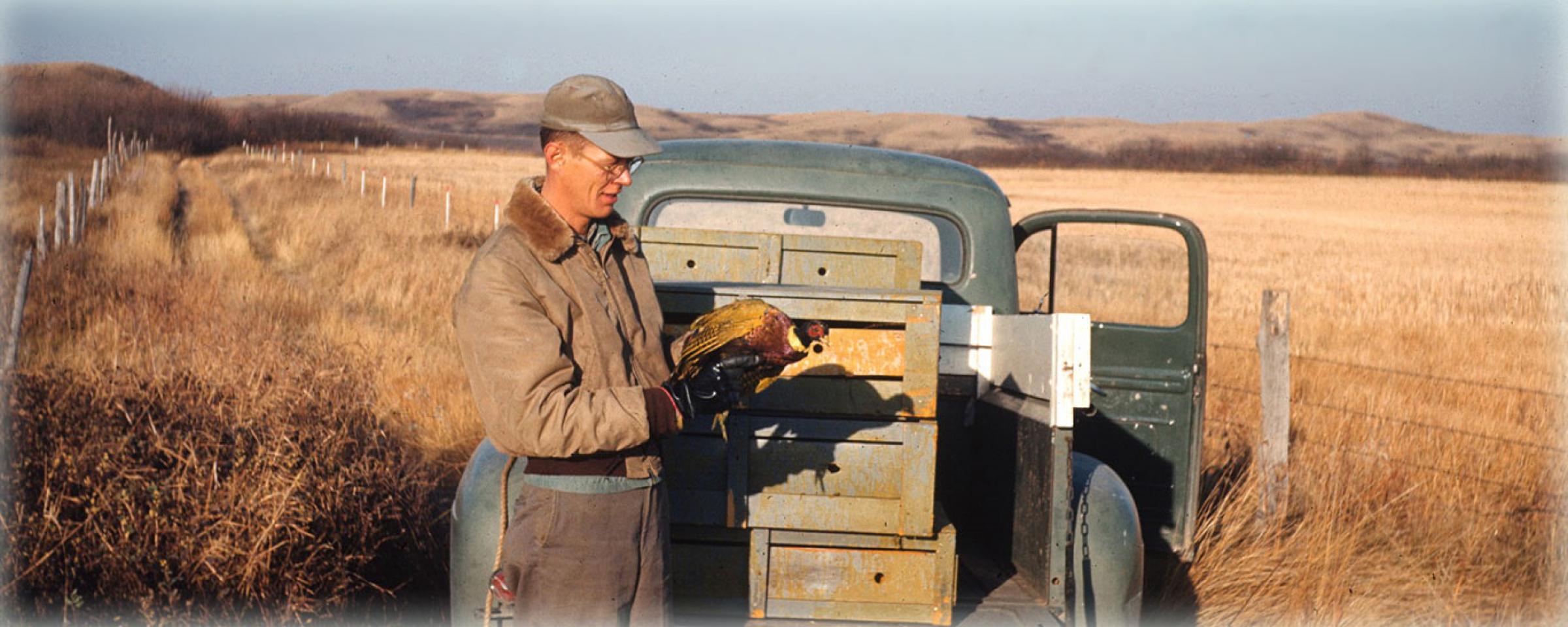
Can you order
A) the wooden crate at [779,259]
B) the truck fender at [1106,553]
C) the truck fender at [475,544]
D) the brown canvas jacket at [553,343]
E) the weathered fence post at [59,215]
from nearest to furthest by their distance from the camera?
the brown canvas jacket at [553,343] < the truck fender at [475,544] < the truck fender at [1106,553] < the wooden crate at [779,259] < the weathered fence post at [59,215]

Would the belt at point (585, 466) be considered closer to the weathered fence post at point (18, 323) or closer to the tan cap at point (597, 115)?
the tan cap at point (597, 115)

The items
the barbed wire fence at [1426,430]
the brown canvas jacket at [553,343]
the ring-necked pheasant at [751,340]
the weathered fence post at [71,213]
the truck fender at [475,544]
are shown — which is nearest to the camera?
the brown canvas jacket at [553,343]

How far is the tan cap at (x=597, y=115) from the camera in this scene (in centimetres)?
309

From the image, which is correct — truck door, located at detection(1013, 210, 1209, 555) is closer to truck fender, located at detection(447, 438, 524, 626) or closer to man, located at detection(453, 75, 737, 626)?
truck fender, located at detection(447, 438, 524, 626)

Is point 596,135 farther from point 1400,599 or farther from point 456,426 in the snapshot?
point 456,426

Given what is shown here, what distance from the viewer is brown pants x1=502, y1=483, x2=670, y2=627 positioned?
3.11 meters

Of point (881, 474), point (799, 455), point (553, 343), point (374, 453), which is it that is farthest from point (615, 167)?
point (374, 453)

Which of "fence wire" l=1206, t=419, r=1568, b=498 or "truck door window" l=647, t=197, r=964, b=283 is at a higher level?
"truck door window" l=647, t=197, r=964, b=283

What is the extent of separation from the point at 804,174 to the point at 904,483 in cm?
232

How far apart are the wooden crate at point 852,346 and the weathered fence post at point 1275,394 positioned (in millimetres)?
3869

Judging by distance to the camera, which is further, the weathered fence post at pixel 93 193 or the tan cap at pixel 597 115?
the weathered fence post at pixel 93 193

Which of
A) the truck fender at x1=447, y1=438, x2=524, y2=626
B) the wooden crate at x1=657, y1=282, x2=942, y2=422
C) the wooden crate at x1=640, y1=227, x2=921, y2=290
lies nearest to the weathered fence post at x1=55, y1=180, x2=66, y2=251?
the wooden crate at x1=640, y1=227, x2=921, y2=290

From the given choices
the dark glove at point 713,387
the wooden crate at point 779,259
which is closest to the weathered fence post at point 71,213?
the wooden crate at point 779,259

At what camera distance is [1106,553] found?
4078 millimetres
